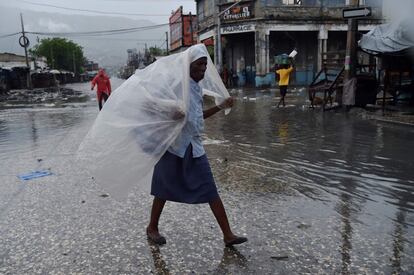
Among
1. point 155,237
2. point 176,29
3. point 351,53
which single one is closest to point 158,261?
point 155,237

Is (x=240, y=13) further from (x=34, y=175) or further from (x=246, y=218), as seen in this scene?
(x=246, y=218)

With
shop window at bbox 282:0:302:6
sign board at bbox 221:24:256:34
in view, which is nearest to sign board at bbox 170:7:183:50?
sign board at bbox 221:24:256:34

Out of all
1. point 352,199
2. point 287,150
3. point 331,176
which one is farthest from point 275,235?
point 287,150

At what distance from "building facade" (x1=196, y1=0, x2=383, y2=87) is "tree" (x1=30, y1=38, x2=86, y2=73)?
6086 cm

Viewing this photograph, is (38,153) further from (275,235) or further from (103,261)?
(275,235)

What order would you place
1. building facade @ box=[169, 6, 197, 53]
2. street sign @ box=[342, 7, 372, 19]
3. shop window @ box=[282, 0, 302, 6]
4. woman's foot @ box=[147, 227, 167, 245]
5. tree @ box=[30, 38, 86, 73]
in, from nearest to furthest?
woman's foot @ box=[147, 227, 167, 245] < street sign @ box=[342, 7, 372, 19] < shop window @ box=[282, 0, 302, 6] < building facade @ box=[169, 6, 197, 53] < tree @ box=[30, 38, 86, 73]

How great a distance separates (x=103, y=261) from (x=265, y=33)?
26.3 metres

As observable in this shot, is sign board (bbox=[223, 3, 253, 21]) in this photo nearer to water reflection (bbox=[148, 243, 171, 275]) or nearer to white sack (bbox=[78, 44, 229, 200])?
white sack (bbox=[78, 44, 229, 200])

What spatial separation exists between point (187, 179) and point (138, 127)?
1.86 ft

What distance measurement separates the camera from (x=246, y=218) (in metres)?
4.00

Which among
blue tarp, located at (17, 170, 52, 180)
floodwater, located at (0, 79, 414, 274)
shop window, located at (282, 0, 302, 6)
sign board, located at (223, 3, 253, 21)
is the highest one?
shop window, located at (282, 0, 302, 6)

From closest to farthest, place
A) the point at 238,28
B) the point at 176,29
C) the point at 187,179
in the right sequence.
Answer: the point at 187,179 → the point at 238,28 → the point at 176,29

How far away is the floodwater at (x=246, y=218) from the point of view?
10.2 ft

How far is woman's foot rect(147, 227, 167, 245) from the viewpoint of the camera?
3.45 meters
